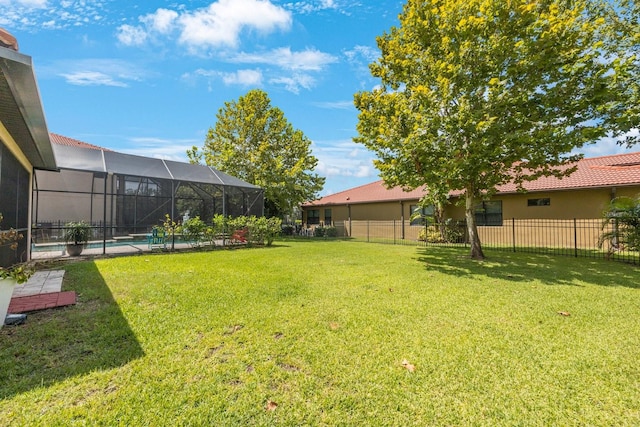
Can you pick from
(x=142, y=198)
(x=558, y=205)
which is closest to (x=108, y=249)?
(x=142, y=198)

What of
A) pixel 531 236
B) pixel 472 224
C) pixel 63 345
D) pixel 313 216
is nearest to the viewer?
pixel 63 345

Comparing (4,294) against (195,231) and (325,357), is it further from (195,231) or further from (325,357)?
(195,231)

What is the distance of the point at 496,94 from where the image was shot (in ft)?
24.0

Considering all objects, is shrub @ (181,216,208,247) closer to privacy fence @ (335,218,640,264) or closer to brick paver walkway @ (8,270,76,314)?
brick paver walkway @ (8,270,76,314)

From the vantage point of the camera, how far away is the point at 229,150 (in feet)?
62.1

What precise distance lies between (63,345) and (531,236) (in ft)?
55.0

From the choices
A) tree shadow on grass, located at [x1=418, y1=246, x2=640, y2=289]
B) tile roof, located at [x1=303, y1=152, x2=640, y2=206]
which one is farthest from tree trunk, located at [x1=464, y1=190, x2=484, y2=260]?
tile roof, located at [x1=303, y1=152, x2=640, y2=206]

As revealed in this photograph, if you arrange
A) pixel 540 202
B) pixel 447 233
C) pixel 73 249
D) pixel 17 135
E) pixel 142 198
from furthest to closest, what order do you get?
pixel 447 233 → pixel 142 198 → pixel 540 202 → pixel 73 249 → pixel 17 135

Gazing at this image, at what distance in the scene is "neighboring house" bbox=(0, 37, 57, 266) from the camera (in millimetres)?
2896

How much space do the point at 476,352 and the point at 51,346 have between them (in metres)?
4.30

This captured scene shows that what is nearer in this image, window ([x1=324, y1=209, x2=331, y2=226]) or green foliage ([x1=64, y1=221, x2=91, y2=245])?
green foliage ([x1=64, y1=221, x2=91, y2=245])

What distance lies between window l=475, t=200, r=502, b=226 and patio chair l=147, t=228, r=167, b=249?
14.7 m

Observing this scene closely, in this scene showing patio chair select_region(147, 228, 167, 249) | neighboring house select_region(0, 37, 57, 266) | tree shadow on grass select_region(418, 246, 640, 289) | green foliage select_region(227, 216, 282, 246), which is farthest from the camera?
green foliage select_region(227, 216, 282, 246)

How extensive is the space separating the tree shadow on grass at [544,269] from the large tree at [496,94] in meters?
2.22
